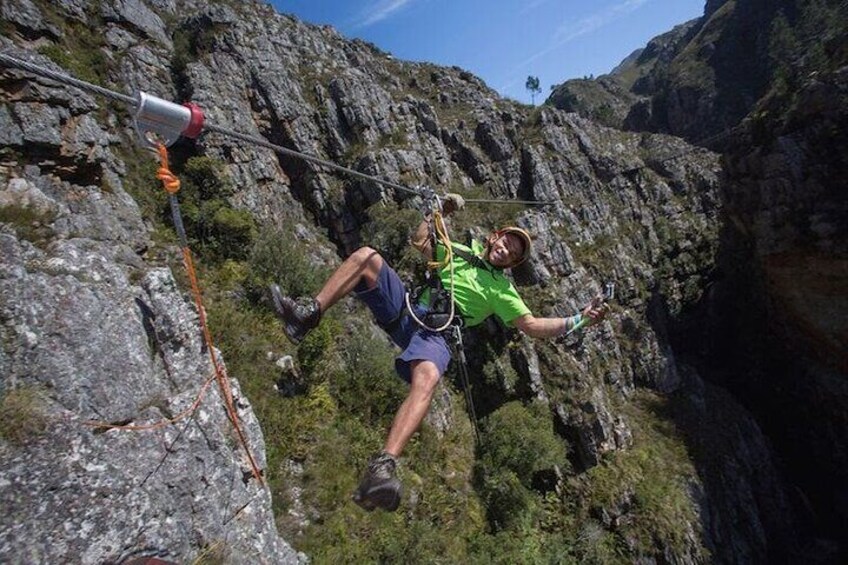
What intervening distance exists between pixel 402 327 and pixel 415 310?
22 centimetres

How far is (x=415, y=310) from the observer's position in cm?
486

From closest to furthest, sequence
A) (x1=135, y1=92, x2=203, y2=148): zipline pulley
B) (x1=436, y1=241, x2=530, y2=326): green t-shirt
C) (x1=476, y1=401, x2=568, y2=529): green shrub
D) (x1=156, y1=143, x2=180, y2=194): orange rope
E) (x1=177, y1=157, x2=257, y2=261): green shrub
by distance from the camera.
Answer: (x1=135, y1=92, x2=203, y2=148): zipline pulley, (x1=156, y1=143, x2=180, y2=194): orange rope, (x1=436, y1=241, x2=530, y2=326): green t-shirt, (x1=476, y1=401, x2=568, y2=529): green shrub, (x1=177, y1=157, x2=257, y2=261): green shrub

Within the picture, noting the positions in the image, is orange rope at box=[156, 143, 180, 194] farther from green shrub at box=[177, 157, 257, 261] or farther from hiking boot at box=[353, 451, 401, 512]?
green shrub at box=[177, 157, 257, 261]

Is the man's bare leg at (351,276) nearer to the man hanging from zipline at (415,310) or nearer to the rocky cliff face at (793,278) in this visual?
the man hanging from zipline at (415,310)

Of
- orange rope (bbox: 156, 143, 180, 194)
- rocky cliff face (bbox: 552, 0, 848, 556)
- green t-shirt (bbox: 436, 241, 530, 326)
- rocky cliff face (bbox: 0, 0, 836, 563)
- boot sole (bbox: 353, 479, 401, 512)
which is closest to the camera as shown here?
orange rope (bbox: 156, 143, 180, 194)

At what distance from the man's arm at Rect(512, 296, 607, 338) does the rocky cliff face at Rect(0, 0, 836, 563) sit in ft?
11.9

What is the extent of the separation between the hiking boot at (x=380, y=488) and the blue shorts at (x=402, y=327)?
2.87 feet

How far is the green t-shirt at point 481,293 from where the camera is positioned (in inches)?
197

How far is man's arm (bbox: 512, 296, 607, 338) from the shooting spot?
4457 mm

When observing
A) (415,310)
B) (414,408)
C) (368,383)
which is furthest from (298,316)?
(368,383)

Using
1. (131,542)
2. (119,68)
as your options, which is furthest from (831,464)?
(119,68)

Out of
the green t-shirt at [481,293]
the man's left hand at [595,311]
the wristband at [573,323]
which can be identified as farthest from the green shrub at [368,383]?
the man's left hand at [595,311]

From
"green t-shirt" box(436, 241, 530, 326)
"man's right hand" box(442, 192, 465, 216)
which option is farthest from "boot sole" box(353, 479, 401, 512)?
"man's right hand" box(442, 192, 465, 216)

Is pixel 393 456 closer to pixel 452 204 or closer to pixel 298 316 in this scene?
pixel 298 316
